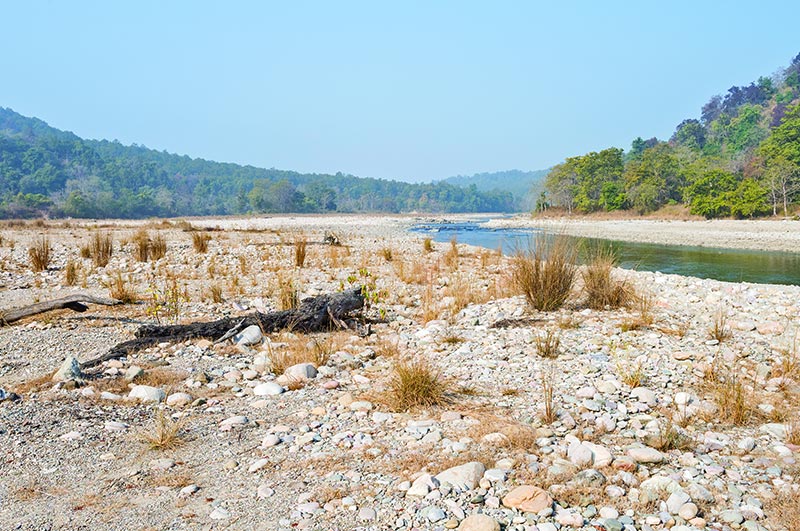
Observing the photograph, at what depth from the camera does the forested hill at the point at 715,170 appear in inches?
→ 1652

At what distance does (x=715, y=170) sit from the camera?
4791 cm

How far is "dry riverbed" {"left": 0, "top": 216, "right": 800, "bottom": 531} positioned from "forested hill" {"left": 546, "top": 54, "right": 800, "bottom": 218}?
43.4 meters

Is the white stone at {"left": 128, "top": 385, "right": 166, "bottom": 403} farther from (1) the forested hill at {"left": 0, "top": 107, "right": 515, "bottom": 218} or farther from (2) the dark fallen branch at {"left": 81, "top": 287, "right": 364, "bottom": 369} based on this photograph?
(1) the forested hill at {"left": 0, "top": 107, "right": 515, "bottom": 218}

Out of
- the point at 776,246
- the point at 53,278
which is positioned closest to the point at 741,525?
the point at 53,278

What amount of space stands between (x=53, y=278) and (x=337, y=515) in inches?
383

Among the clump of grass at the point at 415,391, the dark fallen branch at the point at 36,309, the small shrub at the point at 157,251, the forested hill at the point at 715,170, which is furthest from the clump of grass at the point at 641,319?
Result: the forested hill at the point at 715,170

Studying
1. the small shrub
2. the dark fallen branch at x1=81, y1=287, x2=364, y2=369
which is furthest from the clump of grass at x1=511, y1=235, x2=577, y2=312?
the small shrub

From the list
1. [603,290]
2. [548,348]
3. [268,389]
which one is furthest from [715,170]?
[268,389]

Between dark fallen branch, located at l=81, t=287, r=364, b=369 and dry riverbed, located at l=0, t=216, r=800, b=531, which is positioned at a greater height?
dark fallen branch, located at l=81, t=287, r=364, b=369

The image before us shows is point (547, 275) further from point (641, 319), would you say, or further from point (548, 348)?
point (548, 348)

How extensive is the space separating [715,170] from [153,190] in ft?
340

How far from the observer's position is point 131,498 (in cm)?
252

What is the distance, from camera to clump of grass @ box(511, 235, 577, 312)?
648cm

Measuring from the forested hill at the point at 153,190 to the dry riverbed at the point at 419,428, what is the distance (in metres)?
73.5
